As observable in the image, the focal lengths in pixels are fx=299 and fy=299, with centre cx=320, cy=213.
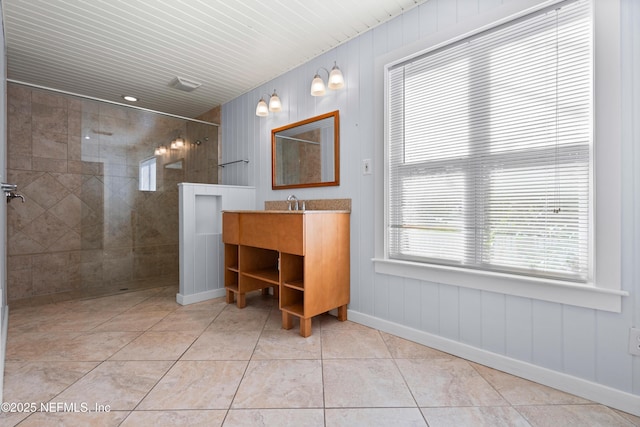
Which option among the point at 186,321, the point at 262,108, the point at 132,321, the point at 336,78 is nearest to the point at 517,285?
the point at 336,78

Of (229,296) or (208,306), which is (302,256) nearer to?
(229,296)

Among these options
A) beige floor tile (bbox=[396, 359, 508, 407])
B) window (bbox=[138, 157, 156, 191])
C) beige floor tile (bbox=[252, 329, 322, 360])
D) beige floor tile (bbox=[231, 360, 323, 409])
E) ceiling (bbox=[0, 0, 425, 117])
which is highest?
ceiling (bbox=[0, 0, 425, 117])

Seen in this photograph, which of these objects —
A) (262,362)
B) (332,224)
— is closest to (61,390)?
(262,362)

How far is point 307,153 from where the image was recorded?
101 inches

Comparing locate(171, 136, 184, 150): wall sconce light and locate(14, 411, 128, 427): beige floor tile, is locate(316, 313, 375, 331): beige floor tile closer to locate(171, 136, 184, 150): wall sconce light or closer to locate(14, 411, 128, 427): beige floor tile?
locate(14, 411, 128, 427): beige floor tile

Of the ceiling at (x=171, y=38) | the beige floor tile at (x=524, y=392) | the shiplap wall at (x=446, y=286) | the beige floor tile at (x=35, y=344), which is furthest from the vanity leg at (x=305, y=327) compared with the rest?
the ceiling at (x=171, y=38)

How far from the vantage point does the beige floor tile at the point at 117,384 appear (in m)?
1.31

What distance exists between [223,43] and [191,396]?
2355 millimetres

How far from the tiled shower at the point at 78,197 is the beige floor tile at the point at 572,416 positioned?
127 inches

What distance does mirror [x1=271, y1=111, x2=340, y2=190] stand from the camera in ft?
7.71

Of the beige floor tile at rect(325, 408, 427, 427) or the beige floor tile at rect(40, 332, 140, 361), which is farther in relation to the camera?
the beige floor tile at rect(40, 332, 140, 361)

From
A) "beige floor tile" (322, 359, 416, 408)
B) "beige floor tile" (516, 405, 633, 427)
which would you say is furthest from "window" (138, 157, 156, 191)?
"beige floor tile" (516, 405, 633, 427)

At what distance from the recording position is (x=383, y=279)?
6.82 ft

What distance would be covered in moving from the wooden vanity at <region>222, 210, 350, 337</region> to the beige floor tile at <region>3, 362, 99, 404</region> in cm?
115
